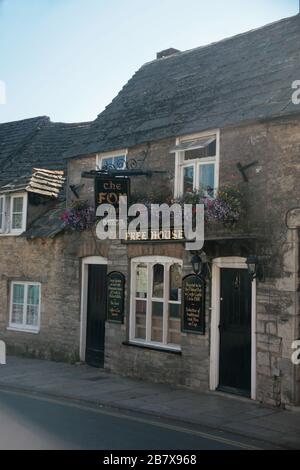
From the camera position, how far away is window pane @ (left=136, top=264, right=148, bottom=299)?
12.8 metres

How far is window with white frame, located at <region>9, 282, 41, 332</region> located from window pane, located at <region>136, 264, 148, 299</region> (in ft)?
13.8

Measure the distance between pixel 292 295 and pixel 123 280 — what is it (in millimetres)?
4776

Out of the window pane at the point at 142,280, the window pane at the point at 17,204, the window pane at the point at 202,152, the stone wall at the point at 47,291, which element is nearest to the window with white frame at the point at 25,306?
the stone wall at the point at 47,291

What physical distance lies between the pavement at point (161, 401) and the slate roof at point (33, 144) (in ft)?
23.7

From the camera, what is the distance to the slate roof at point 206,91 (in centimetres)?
Result: 1109

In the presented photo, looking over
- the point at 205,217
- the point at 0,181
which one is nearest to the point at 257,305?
the point at 205,217

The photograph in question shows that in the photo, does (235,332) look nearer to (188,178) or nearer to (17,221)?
(188,178)

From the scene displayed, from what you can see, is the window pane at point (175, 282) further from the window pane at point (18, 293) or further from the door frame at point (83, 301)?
the window pane at point (18, 293)

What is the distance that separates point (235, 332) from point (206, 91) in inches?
229

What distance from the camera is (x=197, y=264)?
11.0 meters

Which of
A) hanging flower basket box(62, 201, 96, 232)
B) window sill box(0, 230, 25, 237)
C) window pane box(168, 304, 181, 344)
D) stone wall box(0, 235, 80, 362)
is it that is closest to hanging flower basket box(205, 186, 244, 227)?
window pane box(168, 304, 181, 344)

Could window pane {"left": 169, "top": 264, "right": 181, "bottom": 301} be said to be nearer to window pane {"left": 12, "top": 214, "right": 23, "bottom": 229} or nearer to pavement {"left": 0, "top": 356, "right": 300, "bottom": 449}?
pavement {"left": 0, "top": 356, "right": 300, "bottom": 449}

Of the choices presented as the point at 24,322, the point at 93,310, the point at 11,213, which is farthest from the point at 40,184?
the point at 93,310
